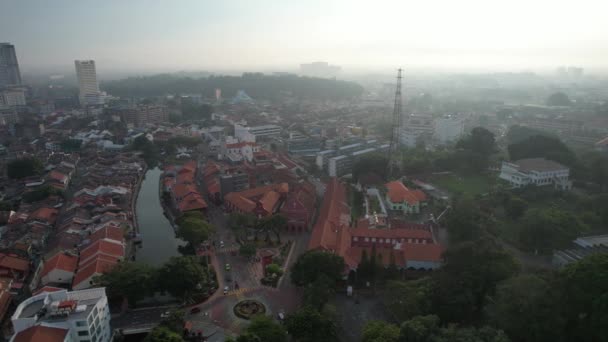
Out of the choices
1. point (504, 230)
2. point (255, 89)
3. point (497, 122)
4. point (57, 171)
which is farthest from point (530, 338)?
point (255, 89)

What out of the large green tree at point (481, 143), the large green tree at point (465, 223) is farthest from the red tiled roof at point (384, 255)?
the large green tree at point (481, 143)

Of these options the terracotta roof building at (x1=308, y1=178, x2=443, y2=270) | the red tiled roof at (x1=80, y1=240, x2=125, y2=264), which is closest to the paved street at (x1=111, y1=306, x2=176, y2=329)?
the red tiled roof at (x1=80, y1=240, x2=125, y2=264)

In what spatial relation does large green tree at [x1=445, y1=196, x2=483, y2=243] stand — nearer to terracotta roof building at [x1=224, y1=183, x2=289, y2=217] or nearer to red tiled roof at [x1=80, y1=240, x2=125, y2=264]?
terracotta roof building at [x1=224, y1=183, x2=289, y2=217]

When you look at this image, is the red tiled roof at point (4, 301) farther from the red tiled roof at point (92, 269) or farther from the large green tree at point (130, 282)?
the large green tree at point (130, 282)

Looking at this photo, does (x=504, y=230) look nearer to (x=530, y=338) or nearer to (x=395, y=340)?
(x=530, y=338)

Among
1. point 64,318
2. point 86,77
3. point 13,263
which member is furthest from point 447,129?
point 86,77

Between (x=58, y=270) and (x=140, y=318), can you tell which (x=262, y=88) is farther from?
(x=140, y=318)
